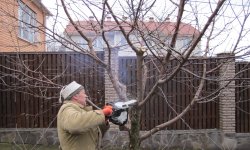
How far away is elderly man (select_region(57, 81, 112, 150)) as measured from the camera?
3.04 metres

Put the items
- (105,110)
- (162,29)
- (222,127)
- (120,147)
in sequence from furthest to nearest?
1. (222,127)
2. (120,147)
3. (162,29)
4. (105,110)

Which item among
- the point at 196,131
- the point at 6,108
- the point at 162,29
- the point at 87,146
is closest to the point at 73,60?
the point at 6,108

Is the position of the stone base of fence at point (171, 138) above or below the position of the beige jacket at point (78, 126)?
below

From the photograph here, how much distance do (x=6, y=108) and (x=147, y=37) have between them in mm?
7945

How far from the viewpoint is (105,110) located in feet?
10.5

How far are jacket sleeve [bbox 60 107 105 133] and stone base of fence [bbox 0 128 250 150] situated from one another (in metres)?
7.20

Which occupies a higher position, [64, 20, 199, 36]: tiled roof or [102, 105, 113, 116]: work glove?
[64, 20, 199, 36]: tiled roof

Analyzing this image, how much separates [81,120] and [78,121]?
26mm

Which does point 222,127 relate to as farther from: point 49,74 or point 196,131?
point 49,74

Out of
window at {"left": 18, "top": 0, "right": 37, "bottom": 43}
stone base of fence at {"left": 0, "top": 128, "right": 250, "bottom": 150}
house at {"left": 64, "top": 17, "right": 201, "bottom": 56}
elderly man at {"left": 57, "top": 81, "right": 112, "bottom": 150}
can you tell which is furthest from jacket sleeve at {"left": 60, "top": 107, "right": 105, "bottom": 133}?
stone base of fence at {"left": 0, "top": 128, "right": 250, "bottom": 150}

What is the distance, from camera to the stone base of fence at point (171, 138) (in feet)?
33.8

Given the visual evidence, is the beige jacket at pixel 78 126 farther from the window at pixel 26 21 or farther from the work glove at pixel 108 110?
the window at pixel 26 21

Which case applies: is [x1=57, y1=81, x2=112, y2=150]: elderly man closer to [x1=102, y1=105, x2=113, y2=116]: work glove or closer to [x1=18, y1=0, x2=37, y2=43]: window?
[x1=102, y1=105, x2=113, y2=116]: work glove

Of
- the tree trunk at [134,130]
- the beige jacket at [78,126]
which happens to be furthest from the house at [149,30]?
the beige jacket at [78,126]
